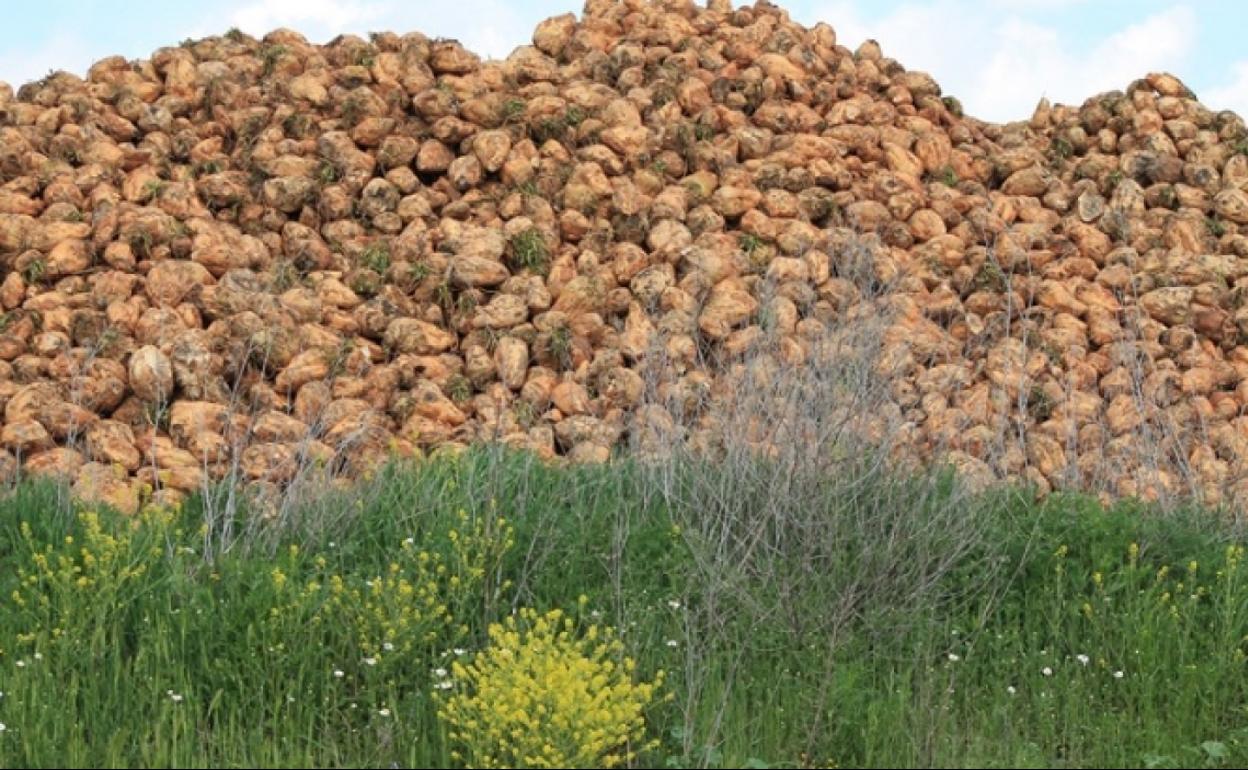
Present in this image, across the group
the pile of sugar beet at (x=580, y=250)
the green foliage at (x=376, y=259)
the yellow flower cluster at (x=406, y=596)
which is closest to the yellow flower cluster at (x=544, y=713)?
the yellow flower cluster at (x=406, y=596)

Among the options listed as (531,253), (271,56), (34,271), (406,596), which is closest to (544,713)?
(406,596)

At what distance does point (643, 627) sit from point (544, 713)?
1.00 metres

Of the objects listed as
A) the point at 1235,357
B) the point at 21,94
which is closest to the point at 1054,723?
the point at 1235,357

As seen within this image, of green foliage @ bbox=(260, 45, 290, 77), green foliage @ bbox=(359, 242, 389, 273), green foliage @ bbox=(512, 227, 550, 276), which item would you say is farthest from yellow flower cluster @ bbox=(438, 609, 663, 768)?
green foliage @ bbox=(260, 45, 290, 77)

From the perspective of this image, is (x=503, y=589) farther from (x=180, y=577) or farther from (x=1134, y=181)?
(x=1134, y=181)

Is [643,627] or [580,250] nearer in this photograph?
[643,627]

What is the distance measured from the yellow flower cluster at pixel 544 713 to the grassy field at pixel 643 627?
2cm

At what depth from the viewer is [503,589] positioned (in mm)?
5547

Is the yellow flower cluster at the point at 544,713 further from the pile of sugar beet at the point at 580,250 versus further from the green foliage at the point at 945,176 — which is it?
the green foliage at the point at 945,176

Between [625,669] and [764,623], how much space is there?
523 millimetres

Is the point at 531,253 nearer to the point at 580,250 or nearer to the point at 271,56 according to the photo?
the point at 580,250

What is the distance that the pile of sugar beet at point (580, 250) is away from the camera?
25.9ft

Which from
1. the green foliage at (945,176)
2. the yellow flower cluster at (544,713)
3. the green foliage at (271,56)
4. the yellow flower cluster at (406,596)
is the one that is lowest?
the yellow flower cluster at (544,713)

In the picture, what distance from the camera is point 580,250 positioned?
911 cm
